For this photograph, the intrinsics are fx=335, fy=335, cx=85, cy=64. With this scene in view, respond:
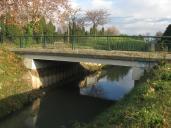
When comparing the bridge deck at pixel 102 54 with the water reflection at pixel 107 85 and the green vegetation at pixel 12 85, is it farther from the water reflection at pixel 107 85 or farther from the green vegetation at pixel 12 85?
the green vegetation at pixel 12 85

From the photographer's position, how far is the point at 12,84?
23.8 m

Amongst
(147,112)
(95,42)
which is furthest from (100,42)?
(147,112)

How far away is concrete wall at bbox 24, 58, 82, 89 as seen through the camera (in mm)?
27337

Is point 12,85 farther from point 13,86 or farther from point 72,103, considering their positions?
point 72,103

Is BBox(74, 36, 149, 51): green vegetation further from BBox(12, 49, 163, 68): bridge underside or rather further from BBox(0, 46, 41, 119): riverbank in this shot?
BBox(0, 46, 41, 119): riverbank

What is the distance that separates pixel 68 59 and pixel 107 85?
772 centimetres

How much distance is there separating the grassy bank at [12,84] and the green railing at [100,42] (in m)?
2.53

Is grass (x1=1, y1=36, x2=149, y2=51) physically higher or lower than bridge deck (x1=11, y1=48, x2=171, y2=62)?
higher

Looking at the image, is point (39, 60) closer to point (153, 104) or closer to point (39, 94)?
point (39, 94)

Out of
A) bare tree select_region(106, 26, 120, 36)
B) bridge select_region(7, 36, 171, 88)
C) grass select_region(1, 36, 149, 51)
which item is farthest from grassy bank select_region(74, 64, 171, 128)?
bare tree select_region(106, 26, 120, 36)

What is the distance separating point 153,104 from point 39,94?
15286mm

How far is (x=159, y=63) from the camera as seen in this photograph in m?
19.8

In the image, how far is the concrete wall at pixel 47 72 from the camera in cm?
2734

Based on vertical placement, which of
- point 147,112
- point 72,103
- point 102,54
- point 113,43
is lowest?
point 72,103
